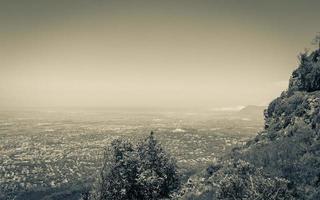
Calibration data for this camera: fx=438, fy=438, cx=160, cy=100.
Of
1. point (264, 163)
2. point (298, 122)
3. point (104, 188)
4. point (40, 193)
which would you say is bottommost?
point (40, 193)

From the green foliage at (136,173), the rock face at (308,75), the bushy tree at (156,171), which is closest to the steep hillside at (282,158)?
the rock face at (308,75)

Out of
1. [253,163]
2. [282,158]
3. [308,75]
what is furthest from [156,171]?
[308,75]

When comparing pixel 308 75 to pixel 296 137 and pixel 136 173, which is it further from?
pixel 136 173

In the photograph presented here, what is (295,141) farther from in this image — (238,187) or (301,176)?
(238,187)

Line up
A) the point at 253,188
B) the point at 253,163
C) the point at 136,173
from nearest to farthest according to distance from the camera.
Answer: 1. the point at 253,188
2. the point at 253,163
3. the point at 136,173

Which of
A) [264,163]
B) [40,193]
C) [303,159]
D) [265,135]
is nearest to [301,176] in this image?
[303,159]

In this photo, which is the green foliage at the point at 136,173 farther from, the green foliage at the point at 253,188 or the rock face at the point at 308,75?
the rock face at the point at 308,75
